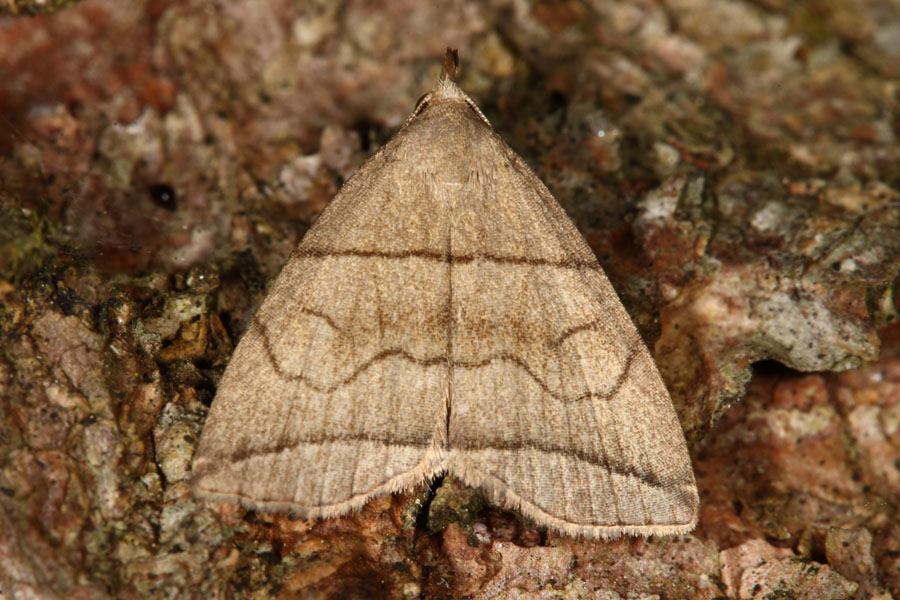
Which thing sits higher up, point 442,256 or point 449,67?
point 449,67

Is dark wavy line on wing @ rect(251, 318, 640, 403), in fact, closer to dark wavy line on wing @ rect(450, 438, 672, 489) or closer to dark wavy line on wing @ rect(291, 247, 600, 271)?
dark wavy line on wing @ rect(450, 438, 672, 489)


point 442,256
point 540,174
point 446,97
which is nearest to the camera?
point 442,256

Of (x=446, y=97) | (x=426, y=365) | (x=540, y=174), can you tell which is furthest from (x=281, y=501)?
(x=540, y=174)

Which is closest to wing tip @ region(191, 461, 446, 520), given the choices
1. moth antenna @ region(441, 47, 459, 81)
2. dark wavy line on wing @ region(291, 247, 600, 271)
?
dark wavy line on wing @ region(291, 247, 600, 271)

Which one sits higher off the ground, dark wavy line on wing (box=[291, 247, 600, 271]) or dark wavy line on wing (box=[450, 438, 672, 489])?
dark wavy line on wing (box=[291, 247, 600, 271])

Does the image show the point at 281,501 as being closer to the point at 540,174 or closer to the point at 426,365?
the point at 426,365

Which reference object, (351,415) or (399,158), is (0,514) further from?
(399,158)

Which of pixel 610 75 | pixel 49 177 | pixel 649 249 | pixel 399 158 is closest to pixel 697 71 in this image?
pixel 610 75
